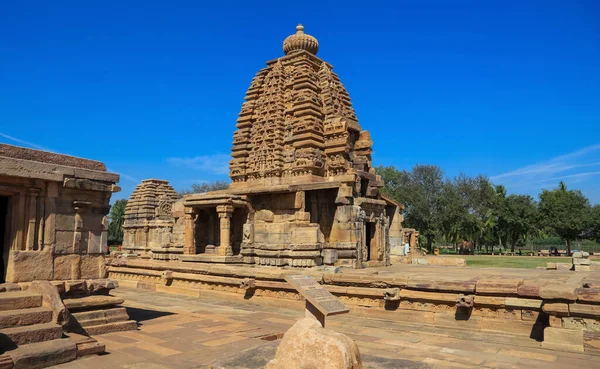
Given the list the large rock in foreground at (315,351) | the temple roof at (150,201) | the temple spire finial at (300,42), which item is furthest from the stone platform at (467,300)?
the temple roof at (150,201)

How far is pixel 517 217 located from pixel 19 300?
4293cm

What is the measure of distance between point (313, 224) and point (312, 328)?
11404mm

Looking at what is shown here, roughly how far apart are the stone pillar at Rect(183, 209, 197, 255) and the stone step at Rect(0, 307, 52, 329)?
1243 centimetres

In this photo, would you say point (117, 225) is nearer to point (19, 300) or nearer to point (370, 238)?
point (370, 238)

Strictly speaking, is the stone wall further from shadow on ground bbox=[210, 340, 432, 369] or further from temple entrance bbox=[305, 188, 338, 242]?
temple entrance bbox=[305, 188, 338, 242]

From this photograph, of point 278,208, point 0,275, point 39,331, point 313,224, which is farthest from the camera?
point 278,208

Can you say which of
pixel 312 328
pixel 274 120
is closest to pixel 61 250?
pixel 312 328

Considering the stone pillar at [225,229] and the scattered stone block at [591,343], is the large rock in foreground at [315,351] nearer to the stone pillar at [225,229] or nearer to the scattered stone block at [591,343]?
the scattered stone block at [591,343]

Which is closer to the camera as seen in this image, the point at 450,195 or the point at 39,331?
the point at 39,331

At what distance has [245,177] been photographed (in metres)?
19.5

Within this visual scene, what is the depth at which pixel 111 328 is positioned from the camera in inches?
296

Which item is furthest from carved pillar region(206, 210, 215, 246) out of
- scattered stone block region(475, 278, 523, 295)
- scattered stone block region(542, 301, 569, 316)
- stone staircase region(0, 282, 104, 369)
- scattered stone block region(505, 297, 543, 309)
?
scattered stone block region(542, 301, 569, 316)

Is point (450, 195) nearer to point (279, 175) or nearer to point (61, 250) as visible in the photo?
point (279, 175)

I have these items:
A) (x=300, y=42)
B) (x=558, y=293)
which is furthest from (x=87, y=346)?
(x=300, y=42)
